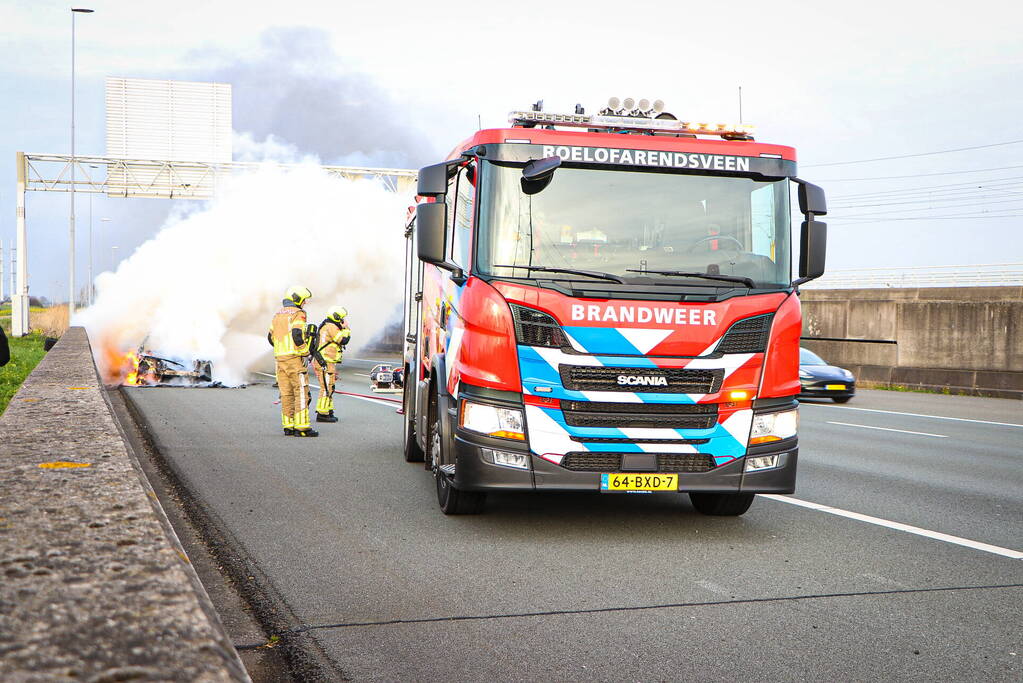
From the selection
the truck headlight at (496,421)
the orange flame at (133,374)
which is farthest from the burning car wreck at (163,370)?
the truck headlight at (496,421)

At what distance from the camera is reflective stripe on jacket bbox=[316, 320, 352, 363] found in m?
15.1

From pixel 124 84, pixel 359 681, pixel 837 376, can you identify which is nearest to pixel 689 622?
pixel 359 681

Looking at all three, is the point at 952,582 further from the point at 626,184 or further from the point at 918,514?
the point at 626,184

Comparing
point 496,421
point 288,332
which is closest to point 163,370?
point 288,332

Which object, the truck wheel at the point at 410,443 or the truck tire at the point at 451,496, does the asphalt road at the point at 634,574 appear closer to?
the truck tire at the point at 451,496

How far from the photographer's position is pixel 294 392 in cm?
1241

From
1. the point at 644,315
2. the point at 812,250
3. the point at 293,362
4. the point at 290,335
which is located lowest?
the point at 293,362

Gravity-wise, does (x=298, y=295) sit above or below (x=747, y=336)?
above

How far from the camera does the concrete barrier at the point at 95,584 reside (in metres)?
2.06

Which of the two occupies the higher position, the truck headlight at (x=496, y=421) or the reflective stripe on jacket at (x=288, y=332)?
the reflective stripe on jacket at (x=288, y=332)

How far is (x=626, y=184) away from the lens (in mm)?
6883

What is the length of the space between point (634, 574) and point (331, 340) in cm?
1027

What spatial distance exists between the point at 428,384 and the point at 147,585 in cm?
567

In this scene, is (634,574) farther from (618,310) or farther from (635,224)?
(635,224)
